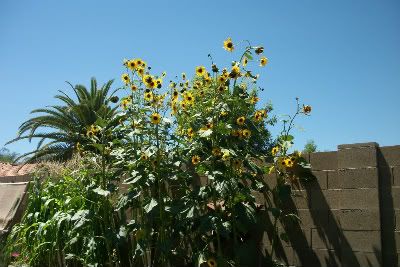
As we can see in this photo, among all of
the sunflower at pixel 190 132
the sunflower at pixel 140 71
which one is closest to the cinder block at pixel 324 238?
the sunflower at pixel 190 132

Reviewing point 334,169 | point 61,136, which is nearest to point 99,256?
point 334,169

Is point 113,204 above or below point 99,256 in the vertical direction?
above

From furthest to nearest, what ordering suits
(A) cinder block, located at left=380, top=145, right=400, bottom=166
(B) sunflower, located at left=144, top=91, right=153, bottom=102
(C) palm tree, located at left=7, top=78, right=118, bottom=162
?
(C) palm tree, located at left=7, top=78, right=118, bottom=162 < (B) sunflower, located at left=144, top=91, right=153, bottom=102 < (A) cinder block, located at left=380, top=145, right=400, bottom=166

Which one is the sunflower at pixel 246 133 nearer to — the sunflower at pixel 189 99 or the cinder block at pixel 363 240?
the sunflower at pixel 189 99

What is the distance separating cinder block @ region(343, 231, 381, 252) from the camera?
3385 millimetres

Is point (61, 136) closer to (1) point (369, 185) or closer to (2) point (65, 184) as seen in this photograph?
(2) point (65, 184)

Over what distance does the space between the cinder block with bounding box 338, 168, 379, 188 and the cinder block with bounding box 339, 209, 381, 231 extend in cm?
20

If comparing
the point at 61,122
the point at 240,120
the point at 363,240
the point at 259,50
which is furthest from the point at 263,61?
the point at 61,122

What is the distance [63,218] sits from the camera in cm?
437

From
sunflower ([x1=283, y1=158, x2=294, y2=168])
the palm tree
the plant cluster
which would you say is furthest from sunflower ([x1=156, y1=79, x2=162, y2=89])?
the palm tree

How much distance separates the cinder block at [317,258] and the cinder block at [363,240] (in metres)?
0.19

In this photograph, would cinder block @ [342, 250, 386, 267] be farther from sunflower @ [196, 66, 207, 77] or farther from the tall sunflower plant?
sunflower @ [196, 66, 207, 77]

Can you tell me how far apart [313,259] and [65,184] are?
284 centimetres

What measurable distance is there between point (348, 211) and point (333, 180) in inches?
11.4
